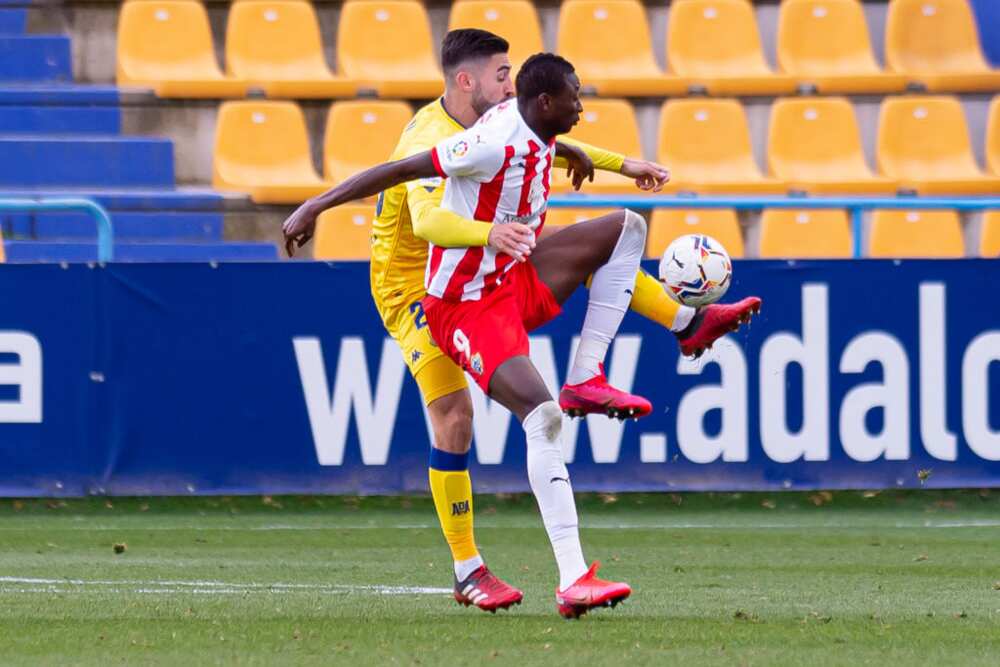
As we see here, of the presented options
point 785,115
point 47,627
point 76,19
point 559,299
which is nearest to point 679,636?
point 559,299

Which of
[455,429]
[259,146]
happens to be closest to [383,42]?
[259,146]

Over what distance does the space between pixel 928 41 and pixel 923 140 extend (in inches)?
49.7

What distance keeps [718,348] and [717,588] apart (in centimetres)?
271

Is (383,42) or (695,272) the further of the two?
(383,42)

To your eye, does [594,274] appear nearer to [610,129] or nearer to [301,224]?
[301,224]

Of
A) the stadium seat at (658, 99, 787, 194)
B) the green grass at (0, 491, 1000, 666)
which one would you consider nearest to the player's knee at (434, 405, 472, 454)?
the green grass at (0, 491, 1000, 666)

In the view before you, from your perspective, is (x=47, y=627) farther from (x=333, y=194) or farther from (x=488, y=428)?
(x=488, y=428)

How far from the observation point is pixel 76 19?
13617 mm

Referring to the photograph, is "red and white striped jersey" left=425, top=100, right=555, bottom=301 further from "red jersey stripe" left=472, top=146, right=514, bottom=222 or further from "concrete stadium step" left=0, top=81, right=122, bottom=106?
"concrete stadium step" left=0, top=81, right=122, bottom=106

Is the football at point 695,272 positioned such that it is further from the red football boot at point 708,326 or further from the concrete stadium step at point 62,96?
the concrete stadium step at point 62,96

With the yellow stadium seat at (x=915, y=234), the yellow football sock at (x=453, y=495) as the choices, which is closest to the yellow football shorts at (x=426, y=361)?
the yellow football sock at (x=453, y=495)

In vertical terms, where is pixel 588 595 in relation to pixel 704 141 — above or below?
below

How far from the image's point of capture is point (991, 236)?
38.8ft

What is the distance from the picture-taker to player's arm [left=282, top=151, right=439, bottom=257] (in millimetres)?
5762
